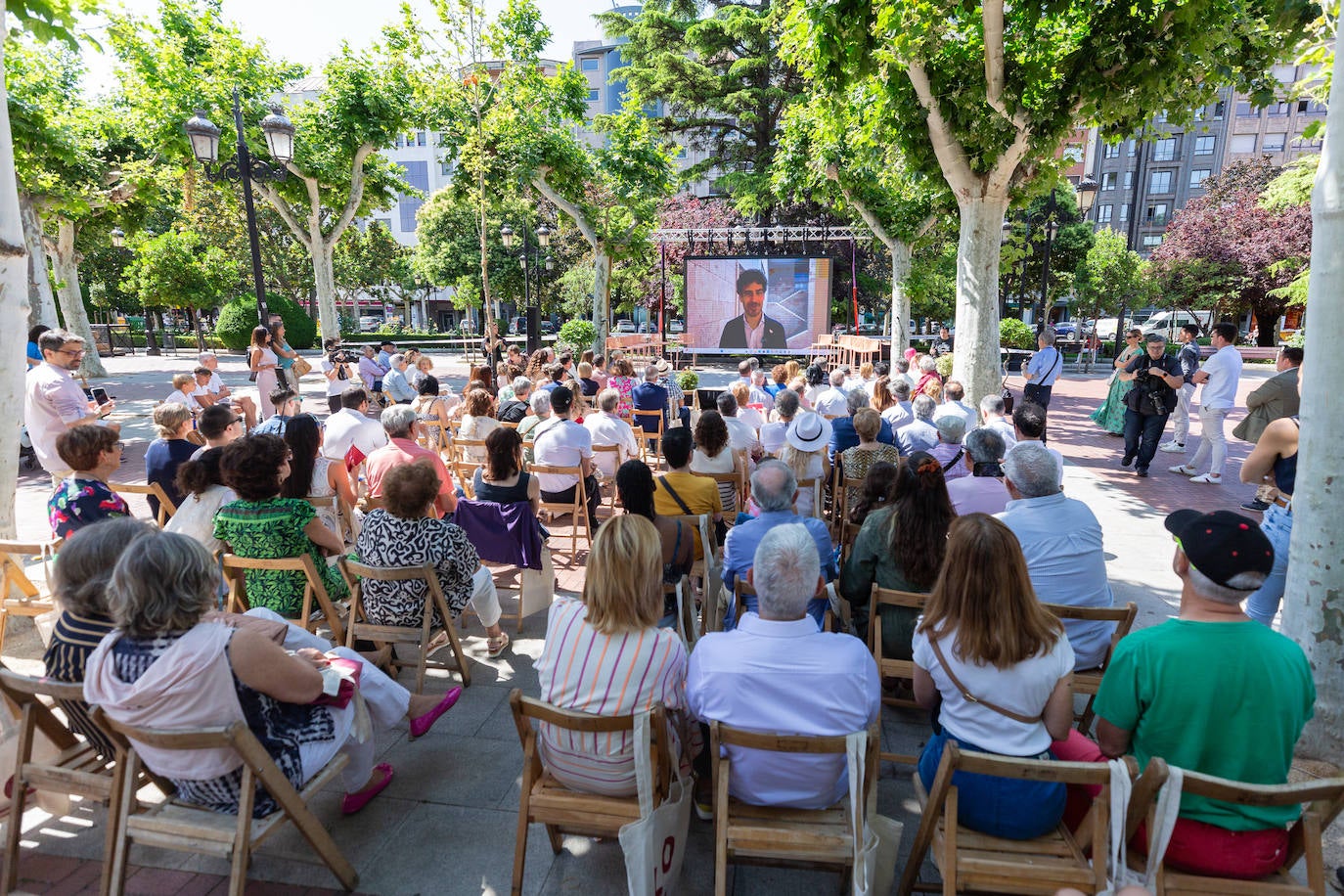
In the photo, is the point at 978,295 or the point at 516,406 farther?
the point at 978,295

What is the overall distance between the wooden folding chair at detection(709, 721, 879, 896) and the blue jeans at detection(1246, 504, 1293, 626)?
9.07 ft

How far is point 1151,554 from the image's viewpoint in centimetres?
593

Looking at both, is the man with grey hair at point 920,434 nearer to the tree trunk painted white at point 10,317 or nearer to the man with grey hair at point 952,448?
the man with grey hair at point 952,448

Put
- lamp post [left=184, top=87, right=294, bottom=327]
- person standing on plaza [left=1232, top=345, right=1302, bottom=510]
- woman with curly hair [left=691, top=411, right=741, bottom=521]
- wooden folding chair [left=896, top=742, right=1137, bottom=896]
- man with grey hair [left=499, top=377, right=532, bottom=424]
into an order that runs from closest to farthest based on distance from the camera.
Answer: wooden folding chair [left=896, top=742, right=1137, bottom=896]
person standing on plaza [left=1232, top=345, right=1302, bottom=510]
woman with curly hair [left=691, top=411, right=741, bottom=521]
man with grey hair [left=499, top=377, right=532, bottom=424]
lamp post [left=184, top=87, right=294, bottom=327]

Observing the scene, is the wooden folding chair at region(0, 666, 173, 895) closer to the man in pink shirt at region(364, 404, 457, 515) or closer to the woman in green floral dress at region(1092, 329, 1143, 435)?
the man in pink shirt at region(364, 404, 457, 515)

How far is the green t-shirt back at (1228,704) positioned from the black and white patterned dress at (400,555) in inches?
118

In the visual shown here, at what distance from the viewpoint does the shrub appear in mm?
20344

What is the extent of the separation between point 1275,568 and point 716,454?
3.27 metres

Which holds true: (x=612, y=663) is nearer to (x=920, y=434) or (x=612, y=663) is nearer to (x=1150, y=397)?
(x=920, y=434)

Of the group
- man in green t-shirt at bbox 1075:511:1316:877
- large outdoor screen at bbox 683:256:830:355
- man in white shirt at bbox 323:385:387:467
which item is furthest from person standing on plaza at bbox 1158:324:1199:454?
large outdoor screen at bbox 683:256:830:355

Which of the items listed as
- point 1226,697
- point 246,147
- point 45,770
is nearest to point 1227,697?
point 1226,697

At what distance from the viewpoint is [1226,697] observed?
6.52 feet

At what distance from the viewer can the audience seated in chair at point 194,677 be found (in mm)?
2123

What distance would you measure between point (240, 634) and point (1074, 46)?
9.04 metres
